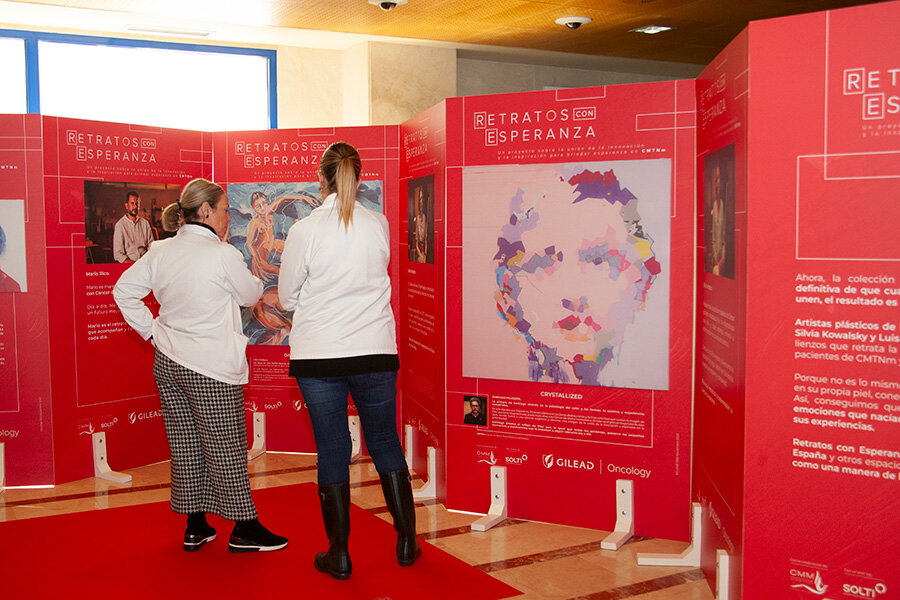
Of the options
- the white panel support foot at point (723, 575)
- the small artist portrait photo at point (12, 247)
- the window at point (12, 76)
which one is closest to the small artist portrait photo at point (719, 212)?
the white panel support foot at point (723, 575)

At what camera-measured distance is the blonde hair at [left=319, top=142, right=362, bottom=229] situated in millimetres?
3090

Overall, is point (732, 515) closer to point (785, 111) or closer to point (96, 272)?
point (785, 111)

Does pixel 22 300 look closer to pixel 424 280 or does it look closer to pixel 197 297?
pixel 197 297

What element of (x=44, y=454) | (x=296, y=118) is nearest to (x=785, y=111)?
(x=44, y=454)

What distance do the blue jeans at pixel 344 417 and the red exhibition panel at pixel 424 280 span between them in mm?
973

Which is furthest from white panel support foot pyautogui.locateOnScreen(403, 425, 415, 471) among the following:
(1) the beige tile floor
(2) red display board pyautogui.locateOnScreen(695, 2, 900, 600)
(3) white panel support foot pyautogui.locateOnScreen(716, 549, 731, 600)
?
(2) red display board pyautogui.locateOnScreen(695, 2, 900, 600)

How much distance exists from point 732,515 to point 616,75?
697 cm

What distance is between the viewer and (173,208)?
3557 millimetres

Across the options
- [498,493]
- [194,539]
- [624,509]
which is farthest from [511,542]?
[194,539]

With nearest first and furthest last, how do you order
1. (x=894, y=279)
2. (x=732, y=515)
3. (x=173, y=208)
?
(x=894, y=279), (x=732, y=515), (x=173, y=208)

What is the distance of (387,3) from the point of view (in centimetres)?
562

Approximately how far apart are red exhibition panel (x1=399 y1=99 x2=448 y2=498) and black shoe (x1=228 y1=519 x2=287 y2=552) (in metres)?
1.03

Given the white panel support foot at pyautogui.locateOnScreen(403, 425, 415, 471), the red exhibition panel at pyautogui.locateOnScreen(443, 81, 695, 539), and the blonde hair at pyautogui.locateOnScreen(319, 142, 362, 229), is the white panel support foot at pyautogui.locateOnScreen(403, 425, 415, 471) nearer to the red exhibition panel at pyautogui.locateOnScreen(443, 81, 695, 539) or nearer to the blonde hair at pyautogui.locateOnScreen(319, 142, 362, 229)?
the red exhibition panel at pyautogui.locateOnScreen(443, 81, 695, 539)

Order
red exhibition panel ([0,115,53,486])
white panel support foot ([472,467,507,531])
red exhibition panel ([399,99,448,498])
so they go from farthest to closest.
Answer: red exhibition panel ([0,115,53,486])
red exhibition panel ([399,99,448,498])
white panel support foot ([472,467,507,531])
